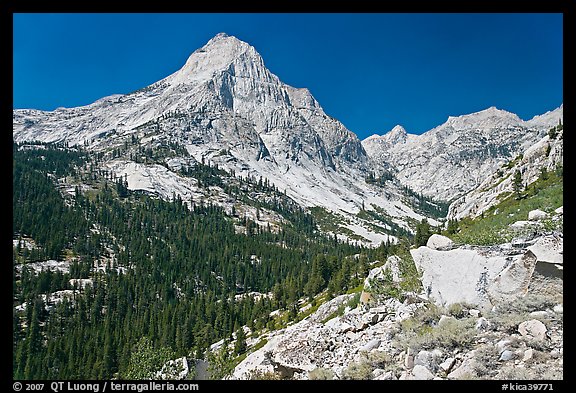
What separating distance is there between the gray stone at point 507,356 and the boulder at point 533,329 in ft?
3.04

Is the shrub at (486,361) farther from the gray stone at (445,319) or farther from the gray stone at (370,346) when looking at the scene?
the gray stone at (370,346)

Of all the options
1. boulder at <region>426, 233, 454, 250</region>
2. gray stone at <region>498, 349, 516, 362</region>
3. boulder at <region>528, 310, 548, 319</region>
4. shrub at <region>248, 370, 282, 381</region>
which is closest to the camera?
gray stone at <region>498, 349, 516, 362</region>

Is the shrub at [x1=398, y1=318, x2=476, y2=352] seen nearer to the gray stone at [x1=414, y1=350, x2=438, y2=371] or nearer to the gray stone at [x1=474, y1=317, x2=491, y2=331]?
the gray stone at [x1=474, y1=317, x2=491, y2=331]

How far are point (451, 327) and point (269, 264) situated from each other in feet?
464

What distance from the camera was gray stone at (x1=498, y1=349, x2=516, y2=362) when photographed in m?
10.1

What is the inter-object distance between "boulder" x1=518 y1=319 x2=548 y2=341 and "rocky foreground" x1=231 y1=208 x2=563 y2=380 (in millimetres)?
28

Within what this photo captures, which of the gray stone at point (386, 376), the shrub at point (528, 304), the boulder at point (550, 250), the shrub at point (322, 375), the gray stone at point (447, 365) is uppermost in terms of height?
the boulder at point (550, 250)

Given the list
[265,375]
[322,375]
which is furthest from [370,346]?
[265,375]

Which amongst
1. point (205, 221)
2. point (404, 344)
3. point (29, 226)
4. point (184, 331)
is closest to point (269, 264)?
point (205, 221)

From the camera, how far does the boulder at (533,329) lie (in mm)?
10508

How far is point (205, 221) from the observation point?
650 ft

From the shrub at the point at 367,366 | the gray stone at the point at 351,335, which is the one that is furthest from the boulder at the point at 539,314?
the gray stone at the point at 351,335

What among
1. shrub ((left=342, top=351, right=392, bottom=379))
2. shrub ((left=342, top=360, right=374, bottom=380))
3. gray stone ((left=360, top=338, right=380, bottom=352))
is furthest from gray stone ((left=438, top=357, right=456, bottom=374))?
gray stone ((left=360, top=338, right=380, bottom=352))
